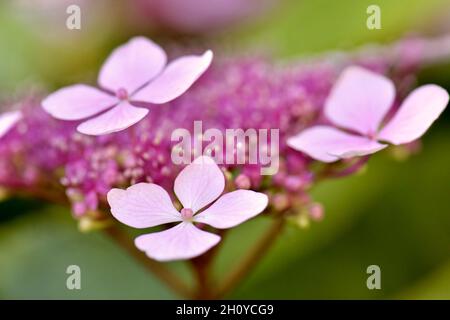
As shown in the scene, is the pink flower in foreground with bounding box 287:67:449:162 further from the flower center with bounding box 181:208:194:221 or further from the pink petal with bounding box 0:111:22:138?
the pink petal with bounding box 0:111:22:138

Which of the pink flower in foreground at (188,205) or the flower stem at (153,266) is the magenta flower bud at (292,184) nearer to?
the pink flower in foreground at (188,205)

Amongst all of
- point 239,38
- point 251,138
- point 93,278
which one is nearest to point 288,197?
point 251,138

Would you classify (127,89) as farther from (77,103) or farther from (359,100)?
(359,100)

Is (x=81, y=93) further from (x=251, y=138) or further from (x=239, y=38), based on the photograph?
(x=239, y=38)

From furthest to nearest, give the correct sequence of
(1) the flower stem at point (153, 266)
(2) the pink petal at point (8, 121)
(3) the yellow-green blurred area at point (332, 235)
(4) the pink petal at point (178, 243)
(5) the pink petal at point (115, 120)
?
(3) the yellow-green blurred area at point (332, 235) → (1) the flower stem at point (153, 266) → (2) the pink petal at point (8, 121) → (5) the pink petal at point (115, 120) → (4) the pink petal at point (178, 243)

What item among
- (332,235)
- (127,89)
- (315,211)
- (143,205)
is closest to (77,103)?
(127,89)

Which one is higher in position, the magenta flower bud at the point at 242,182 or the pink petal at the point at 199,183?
the magenta flower bud at the point at 242,182

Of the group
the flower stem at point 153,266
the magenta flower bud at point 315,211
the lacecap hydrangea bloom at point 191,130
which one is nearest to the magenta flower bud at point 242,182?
the lacecap hydrangea bloom at point 191,130

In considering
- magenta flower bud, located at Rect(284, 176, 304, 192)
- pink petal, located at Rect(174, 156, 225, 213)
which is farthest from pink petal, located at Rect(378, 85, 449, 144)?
pink petal, located at Rect(174, 156, 225, 213)
